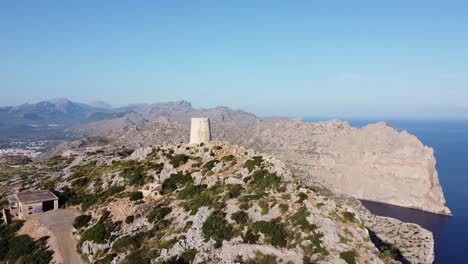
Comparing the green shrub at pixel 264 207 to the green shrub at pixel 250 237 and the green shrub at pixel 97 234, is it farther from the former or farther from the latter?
the green shrub at pixel 97 234

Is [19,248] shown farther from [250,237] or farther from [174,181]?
[250,237]

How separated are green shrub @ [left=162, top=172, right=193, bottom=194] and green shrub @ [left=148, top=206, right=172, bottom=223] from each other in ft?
20.5

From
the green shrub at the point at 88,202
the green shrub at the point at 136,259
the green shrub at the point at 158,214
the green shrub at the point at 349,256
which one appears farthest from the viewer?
the green shrub at the point at 88,202

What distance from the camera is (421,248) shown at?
3937 inches

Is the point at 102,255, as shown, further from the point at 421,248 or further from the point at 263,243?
the point at 421,248

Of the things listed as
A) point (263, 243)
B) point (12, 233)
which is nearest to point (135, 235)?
point (263, 243)

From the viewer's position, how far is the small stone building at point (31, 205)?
196 ft

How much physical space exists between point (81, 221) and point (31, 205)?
10414 millimetres

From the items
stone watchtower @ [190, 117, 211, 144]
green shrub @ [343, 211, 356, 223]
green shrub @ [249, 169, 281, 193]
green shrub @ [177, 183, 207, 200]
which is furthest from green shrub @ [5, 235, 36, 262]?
green shrub @ [343, 211, 356, 223]

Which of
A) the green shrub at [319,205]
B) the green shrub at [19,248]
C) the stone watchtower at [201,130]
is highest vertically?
the stone watchtower at [201,130]

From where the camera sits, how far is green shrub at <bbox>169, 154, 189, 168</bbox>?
64.7m

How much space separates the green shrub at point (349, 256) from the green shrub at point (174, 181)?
2911cm

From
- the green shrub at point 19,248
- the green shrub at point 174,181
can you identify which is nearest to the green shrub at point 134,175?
the green shrub at point 174,181

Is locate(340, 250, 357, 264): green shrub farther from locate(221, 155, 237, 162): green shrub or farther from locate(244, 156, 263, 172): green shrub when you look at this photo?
locate(221, 155, 237, 162): green shrub
